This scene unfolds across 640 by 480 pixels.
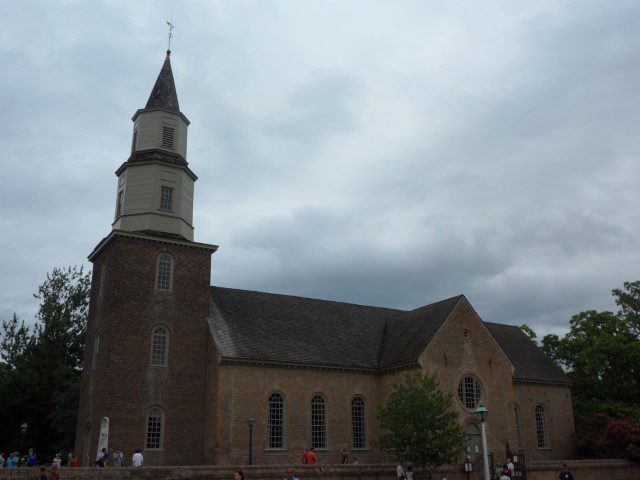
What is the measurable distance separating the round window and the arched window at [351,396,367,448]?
599cm

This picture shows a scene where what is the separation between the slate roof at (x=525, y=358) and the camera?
44.1 meters

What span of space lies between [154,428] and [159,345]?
14.2 ft

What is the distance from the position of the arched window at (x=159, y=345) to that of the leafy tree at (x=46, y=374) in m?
15.6

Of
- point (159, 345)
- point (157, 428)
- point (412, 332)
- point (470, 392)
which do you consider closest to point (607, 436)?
point (470, 392)

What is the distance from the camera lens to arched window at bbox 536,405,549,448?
1687 inches

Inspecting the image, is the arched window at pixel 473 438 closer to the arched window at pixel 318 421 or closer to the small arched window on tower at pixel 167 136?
the arched window at pixel 318 421

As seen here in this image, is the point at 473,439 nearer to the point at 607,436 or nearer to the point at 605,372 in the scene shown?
the point at 607,436

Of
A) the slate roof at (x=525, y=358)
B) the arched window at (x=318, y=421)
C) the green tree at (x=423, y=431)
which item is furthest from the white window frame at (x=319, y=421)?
the slate roof at (x=525, y=358)

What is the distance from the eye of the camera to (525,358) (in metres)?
46.0

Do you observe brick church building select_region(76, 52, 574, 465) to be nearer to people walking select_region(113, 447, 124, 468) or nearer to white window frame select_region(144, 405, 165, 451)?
white window frame select_region(144, 405, 165, 451)

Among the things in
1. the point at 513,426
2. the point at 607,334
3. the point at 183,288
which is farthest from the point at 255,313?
the point at 607,334

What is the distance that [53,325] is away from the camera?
52.7m

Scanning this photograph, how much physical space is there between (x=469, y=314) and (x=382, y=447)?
38.0 ft

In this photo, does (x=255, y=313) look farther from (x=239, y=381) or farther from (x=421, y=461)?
(x=421, y=461)
